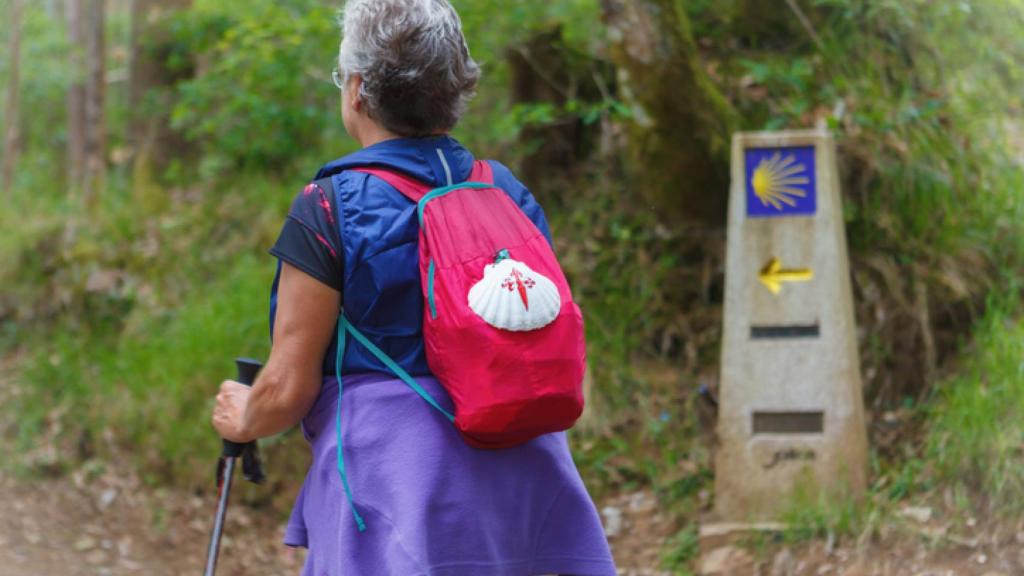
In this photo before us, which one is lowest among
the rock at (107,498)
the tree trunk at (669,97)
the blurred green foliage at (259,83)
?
the rock at (107,498)

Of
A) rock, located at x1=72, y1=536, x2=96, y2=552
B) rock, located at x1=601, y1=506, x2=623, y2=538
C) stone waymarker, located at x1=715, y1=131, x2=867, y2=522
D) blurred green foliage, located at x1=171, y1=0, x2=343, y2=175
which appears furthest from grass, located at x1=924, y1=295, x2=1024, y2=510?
rock, located at x1=72, y1=536, x2=96, y2=552

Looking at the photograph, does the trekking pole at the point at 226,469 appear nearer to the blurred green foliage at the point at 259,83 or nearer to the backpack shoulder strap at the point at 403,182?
the backpack shoulder strap at the point at 403,182

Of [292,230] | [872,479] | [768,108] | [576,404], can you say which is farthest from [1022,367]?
[292,230]

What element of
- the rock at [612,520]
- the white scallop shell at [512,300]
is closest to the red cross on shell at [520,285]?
the white scallop shell at [512,300]

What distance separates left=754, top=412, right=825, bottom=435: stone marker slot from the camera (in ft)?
15.7

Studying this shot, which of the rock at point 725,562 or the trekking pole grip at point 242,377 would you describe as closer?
the trekking pole grip at point 242,377

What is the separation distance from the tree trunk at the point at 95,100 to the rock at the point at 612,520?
5.77 meters

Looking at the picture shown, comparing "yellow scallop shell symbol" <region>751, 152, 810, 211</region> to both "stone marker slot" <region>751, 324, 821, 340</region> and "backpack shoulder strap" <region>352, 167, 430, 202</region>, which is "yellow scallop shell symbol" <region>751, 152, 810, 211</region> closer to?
"stone marker slot" <region>751, 324, 821, 340</region>

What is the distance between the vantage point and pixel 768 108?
5.88 metres

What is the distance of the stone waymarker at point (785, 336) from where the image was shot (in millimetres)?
4746

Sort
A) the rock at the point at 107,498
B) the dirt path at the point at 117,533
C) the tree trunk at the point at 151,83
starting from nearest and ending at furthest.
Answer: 1. the dirt path at the point at 117,533
2. the rock at the point at 107,498
3. the tree trunk at the point at 151,83

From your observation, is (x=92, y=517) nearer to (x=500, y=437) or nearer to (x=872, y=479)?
(x=872, y=479)

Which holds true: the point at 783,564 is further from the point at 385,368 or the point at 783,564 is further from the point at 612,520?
the point at 385,368

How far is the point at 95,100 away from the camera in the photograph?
9703 mm
